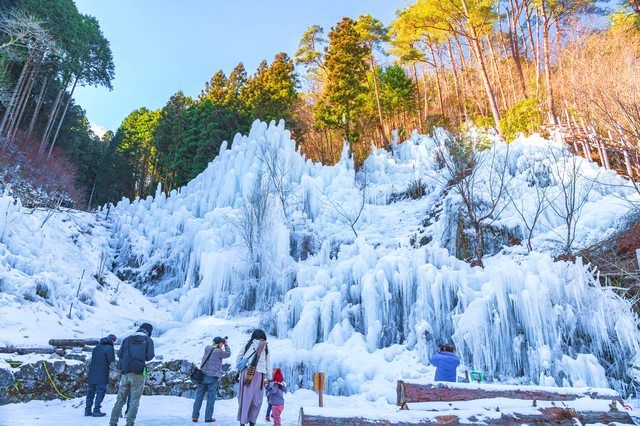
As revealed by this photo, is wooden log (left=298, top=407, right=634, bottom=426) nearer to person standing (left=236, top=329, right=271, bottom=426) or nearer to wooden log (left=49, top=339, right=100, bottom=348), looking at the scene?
person standing (left=236, top=329, right=271, bottom=426)

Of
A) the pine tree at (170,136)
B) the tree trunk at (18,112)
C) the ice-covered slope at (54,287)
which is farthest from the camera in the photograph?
the pine tree at (170,136)

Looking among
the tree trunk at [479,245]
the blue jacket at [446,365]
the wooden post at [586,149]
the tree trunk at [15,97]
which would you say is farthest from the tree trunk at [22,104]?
the wooden post at [586,149]

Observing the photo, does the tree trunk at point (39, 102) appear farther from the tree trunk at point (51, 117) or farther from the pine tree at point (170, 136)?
the pine tree at point (170, 136)

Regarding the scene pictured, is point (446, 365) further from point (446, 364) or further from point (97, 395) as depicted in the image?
point (97, 395)

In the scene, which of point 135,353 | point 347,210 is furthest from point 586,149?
point 135,353

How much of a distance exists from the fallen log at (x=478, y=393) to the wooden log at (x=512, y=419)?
1.21 ft

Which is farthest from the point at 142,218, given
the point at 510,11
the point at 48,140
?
the point at 510,11

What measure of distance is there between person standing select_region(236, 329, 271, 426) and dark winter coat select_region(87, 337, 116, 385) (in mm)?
2602

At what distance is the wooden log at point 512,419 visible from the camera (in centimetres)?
336

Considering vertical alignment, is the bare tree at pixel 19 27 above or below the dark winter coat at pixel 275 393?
above

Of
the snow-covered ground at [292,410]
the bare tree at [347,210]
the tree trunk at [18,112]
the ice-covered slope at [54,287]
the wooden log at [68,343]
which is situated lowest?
the snow-covered ground at [292,410]

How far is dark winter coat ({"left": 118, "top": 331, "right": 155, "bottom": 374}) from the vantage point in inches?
199

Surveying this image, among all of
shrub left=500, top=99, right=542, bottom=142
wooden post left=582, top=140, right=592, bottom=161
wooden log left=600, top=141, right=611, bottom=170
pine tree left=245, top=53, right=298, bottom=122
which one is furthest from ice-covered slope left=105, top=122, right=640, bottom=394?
pine tree left=245, top=53, right=298, bottom=122

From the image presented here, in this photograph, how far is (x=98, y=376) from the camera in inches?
247
